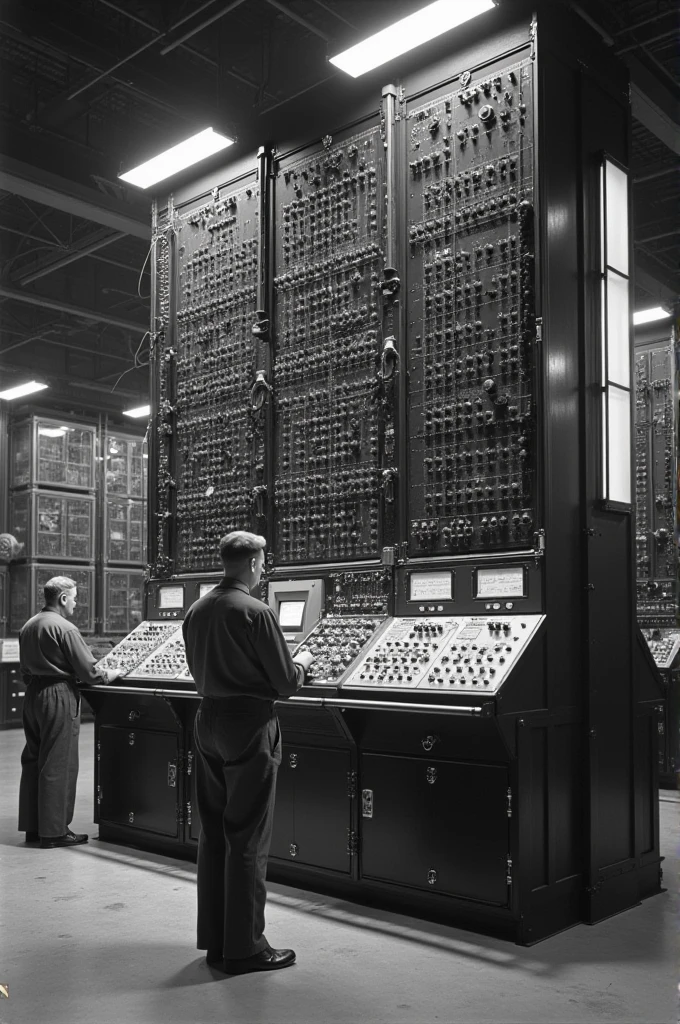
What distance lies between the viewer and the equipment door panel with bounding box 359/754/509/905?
4.59 metres

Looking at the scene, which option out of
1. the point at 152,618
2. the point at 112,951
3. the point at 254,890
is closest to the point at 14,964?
the point at 112,951

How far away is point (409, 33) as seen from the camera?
17.0 feet

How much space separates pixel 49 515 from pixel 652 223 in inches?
362

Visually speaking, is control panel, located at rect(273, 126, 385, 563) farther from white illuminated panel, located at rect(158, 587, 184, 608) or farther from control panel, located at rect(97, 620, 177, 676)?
control panel, located at rect(97, 620, 177, 676)

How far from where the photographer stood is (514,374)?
16.9ft

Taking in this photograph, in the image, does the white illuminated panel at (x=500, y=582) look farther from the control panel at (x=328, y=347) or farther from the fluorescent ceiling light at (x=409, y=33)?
the fluorescent ceiling light at (x=409, y=33)

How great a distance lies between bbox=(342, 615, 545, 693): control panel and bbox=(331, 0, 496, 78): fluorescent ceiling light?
9.97 ft

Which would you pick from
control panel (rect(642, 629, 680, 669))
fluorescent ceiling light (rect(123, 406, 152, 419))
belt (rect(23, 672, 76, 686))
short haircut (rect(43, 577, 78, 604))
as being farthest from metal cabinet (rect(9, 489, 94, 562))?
control panel (rect(642, 629, 680, 669))

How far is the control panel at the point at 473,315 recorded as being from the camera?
5.13m

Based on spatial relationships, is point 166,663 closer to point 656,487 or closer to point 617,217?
point 617,217

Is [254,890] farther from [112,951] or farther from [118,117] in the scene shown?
[118,117]

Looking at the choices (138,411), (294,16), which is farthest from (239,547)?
(138,411)

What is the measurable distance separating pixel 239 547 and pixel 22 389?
10185 mm

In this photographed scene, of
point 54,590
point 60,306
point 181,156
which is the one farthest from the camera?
point 60,306
